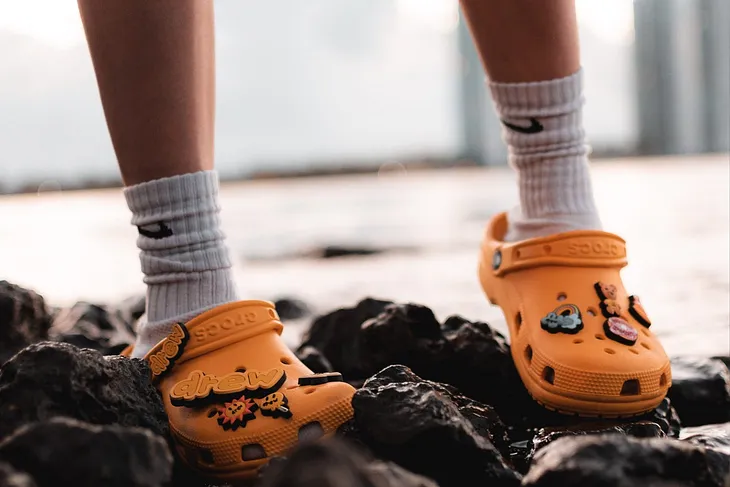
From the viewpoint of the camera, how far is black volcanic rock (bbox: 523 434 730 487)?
2.24 feet

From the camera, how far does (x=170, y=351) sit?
1.06 m

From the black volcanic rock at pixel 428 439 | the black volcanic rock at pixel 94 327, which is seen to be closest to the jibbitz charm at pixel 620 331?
the black volcanic rock at pixel 428 439

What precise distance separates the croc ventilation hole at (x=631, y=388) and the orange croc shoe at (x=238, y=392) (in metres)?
0.36

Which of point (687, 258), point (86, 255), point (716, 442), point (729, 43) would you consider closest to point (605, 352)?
point (716, 442)

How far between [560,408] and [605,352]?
3.8 inches

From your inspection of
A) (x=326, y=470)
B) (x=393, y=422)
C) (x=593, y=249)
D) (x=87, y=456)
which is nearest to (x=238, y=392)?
(x=393, y=422)

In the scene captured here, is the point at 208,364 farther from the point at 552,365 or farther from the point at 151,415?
the point at 552,365

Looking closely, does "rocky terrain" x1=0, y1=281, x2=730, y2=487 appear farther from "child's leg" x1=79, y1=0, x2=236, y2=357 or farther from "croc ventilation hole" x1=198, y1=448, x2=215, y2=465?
"child's leg" x1=79, y1=0, x2=236, y2=357

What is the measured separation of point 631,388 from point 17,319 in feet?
3.45

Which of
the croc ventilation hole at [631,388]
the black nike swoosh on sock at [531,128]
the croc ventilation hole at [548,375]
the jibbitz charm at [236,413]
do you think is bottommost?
the croc ventilation hole at [631,388]

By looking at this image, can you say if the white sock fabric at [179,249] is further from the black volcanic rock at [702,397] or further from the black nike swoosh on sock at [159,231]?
the black volcanic rock at [702,397]

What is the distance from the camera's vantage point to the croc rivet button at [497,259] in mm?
1335

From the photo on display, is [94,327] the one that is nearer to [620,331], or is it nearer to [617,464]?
[620,331]

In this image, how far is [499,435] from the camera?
975 mm
